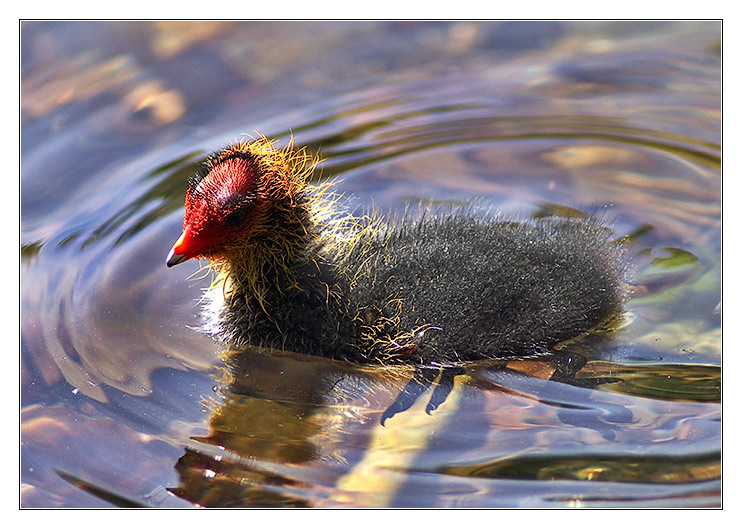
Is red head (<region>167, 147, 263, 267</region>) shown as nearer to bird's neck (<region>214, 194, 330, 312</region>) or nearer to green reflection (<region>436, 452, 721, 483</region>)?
bird's neck (<region>214, 194, 330, 312</region>)

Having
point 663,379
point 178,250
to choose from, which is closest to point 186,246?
point 178,250

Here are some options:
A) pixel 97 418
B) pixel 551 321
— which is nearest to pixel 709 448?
pixel 551 321

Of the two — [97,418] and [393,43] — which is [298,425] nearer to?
[97,418]

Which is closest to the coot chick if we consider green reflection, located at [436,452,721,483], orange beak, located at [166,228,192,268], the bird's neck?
the bird's neck

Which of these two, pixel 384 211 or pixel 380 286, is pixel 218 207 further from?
pixel 384 211

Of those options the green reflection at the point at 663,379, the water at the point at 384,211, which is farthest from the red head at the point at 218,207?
the green reflection at the point at 663,379

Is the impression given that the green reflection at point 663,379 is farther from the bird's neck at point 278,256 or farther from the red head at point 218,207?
the red head at point 218,207
